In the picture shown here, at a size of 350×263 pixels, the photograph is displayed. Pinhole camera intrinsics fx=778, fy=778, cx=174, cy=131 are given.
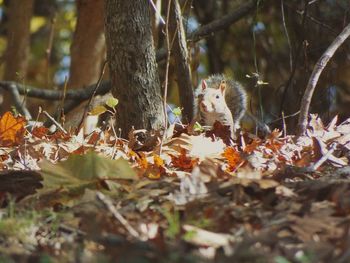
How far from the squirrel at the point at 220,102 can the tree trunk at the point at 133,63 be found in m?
0.60

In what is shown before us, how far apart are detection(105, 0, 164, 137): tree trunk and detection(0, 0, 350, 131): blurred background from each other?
3.59 ft

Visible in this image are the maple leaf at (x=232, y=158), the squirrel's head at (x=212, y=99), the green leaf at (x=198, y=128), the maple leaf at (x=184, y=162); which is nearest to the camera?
the maple leaf at (x=232, y=158)

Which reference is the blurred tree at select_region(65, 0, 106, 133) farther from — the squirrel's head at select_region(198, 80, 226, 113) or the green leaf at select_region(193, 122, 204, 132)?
the green leaf at select_region(193, 122, 204, 132)

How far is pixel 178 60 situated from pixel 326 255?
3.05 metres

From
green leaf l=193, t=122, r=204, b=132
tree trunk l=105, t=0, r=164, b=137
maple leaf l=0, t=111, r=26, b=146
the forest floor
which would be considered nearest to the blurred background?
tree trunk l=105, t=0, r=164, b=137

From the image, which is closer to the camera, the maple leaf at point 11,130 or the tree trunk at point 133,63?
the maple leaf at point 11,130

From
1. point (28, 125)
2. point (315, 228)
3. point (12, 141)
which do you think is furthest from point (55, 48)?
point (315, 228)

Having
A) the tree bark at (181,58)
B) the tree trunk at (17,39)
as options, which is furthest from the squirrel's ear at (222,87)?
the tree trunk at (17,39)

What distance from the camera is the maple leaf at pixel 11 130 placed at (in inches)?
170

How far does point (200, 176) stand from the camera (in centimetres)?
295

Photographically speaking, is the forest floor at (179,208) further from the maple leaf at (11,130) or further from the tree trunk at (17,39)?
the tree trunk at (17,39)

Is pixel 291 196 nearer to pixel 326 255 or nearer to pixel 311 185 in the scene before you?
pixel 311 185

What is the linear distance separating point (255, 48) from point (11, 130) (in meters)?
3.78

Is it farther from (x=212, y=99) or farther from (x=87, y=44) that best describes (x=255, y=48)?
(x=212, y=99)
